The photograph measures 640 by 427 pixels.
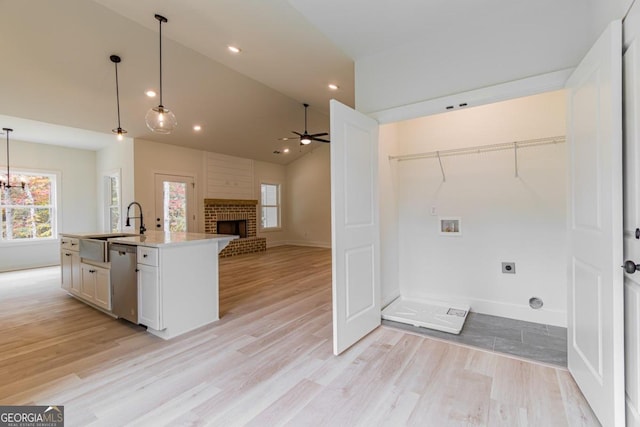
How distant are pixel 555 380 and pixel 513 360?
0.95ft

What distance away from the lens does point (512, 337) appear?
2580 millimetres

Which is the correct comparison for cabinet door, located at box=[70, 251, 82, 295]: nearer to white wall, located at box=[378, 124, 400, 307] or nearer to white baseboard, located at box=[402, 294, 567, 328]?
white wall, located at box=[378, 124, 400, 307]

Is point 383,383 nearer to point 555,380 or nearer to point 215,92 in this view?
point 555,380

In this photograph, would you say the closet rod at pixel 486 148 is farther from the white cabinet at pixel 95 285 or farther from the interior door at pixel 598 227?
the white cabinet at pixel 95 285

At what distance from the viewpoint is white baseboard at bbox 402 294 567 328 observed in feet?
9.21

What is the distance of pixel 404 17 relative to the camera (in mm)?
2342

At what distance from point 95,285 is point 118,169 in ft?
13.2

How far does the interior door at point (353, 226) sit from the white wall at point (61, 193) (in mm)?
7417

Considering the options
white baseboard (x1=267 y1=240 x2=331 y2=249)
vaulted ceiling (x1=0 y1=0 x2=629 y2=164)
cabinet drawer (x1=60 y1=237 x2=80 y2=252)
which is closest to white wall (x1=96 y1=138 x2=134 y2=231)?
vaulted ceiling (x1=0 y1=0 x2=629 y2=164)

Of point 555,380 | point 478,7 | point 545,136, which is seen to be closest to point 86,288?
point 555,380

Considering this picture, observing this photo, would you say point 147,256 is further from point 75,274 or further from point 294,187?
point 294,187

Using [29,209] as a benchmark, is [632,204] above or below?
below

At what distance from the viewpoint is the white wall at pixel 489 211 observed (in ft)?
9.27

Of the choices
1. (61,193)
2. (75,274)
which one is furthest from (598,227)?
(61,193)
